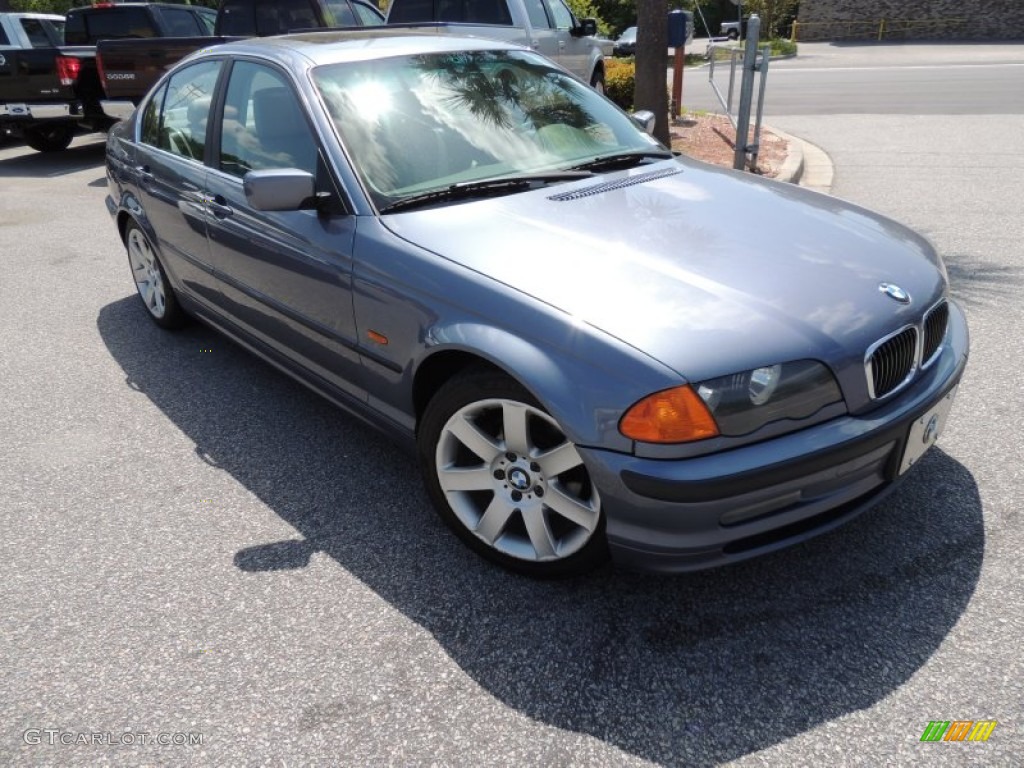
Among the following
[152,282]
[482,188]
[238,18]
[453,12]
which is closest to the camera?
[482,188]

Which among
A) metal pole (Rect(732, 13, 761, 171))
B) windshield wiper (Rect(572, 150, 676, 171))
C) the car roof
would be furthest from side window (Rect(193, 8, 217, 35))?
windshield wiper (Rect(572, 150, 676, 171))

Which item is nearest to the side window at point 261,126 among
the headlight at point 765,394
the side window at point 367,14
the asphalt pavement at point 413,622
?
the asphalt pavement at point 413,622

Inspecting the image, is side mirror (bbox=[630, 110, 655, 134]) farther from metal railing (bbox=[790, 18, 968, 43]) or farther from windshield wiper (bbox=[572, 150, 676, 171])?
metal railing (bbox=[790, 18, 968, 43])

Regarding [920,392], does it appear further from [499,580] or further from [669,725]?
[499,580]

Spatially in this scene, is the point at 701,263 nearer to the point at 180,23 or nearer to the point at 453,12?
the point at 453,12

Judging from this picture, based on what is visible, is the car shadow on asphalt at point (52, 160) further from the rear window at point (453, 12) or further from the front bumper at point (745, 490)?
the front bumper at point (745, 490)

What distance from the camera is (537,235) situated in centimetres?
262

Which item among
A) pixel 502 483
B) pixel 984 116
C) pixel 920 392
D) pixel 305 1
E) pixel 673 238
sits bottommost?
pixel 984 116

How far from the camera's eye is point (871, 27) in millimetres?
37438

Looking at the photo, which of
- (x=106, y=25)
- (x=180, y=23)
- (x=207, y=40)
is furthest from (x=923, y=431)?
(x=106, y=25)

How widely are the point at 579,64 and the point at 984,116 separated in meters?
6.40

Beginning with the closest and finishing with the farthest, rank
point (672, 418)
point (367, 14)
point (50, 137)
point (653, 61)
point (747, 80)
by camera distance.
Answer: point (672, 418)
point (747, 80)
point (653, 61)
point (367, 14)
point (50, 137)

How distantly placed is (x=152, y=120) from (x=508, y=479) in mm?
3448

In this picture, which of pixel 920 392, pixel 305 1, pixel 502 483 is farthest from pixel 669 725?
pixel 305 1
